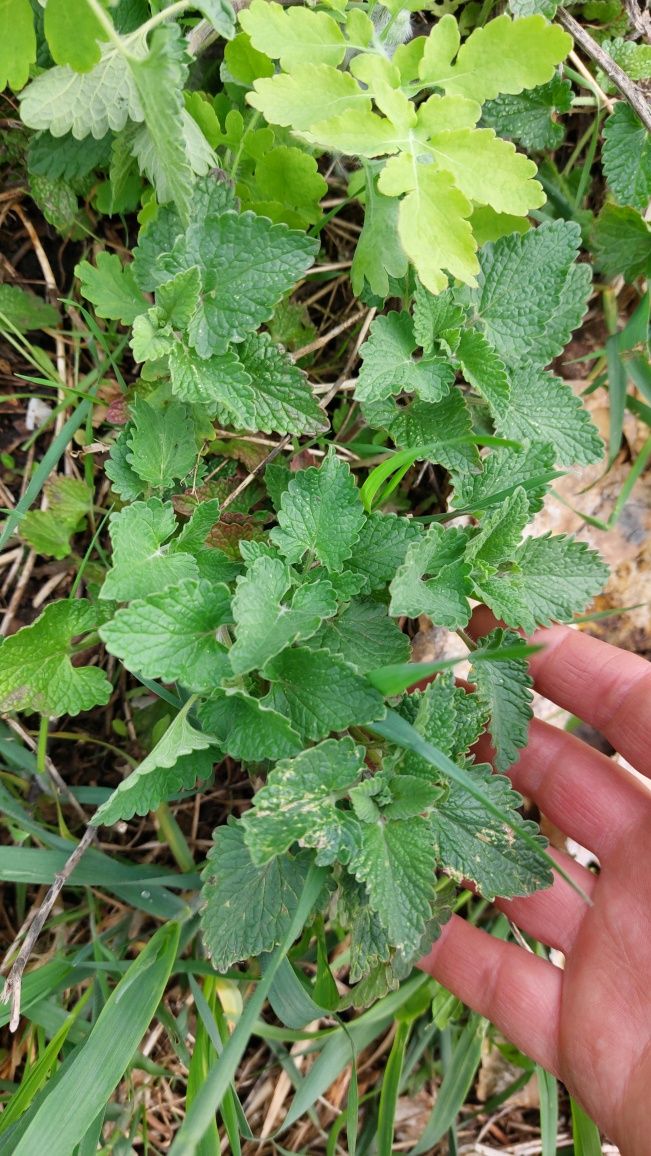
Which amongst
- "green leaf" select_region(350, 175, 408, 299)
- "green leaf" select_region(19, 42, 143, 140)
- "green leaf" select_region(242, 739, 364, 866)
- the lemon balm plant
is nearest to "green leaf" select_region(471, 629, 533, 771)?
the lemon balm plant

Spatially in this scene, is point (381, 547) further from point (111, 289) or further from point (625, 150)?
point (625, 150)

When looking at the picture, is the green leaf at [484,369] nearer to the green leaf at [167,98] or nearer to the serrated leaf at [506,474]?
the serrated leaf at [506,474]

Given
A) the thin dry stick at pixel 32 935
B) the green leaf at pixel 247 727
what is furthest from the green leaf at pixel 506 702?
the thin dry stick at pixel 32 935

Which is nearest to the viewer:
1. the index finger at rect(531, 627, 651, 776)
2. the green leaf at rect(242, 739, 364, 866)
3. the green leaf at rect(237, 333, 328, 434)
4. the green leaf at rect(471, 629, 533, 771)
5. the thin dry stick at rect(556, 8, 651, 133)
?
the green leaf at rect(242, 739, 364, 866)

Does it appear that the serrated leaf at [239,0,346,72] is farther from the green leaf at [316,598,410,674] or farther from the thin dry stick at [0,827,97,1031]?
the thin dry stick at [0,827,97,1031]

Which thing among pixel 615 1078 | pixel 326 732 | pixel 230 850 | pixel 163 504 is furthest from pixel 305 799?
pixel 615 1078

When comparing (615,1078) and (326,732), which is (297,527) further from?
(615,1078)
